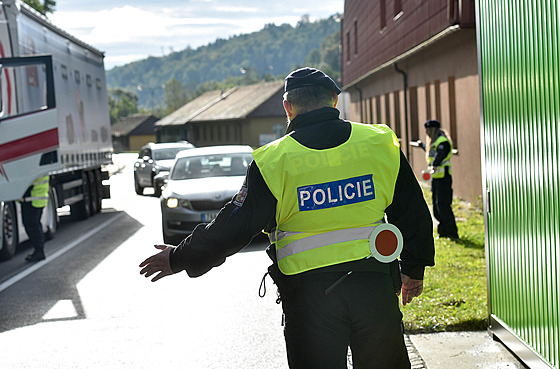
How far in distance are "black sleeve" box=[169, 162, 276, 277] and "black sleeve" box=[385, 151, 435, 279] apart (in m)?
0.55

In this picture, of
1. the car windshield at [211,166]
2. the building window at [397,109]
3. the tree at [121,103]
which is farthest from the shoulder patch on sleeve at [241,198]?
the tree at [121,103]

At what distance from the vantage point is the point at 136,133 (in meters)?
131

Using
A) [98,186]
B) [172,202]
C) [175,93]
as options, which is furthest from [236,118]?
[175,93]

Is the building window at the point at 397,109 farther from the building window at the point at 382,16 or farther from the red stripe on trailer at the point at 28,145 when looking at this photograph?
the red stripe on trailer at the point at 28,145

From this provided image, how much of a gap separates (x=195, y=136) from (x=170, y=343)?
8573cm

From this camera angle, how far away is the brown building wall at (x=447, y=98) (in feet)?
54.5

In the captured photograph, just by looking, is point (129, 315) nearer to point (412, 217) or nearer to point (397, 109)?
point (412, 217)

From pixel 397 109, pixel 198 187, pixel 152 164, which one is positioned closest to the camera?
pixel 198 187

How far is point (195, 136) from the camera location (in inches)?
3622

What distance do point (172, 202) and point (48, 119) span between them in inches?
92.0

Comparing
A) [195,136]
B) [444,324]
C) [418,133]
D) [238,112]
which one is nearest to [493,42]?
[444,324]

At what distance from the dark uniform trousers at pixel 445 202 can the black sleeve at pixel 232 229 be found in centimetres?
836

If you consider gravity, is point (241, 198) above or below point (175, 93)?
below

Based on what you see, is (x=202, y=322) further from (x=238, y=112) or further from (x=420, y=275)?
(x=238, y=112)
